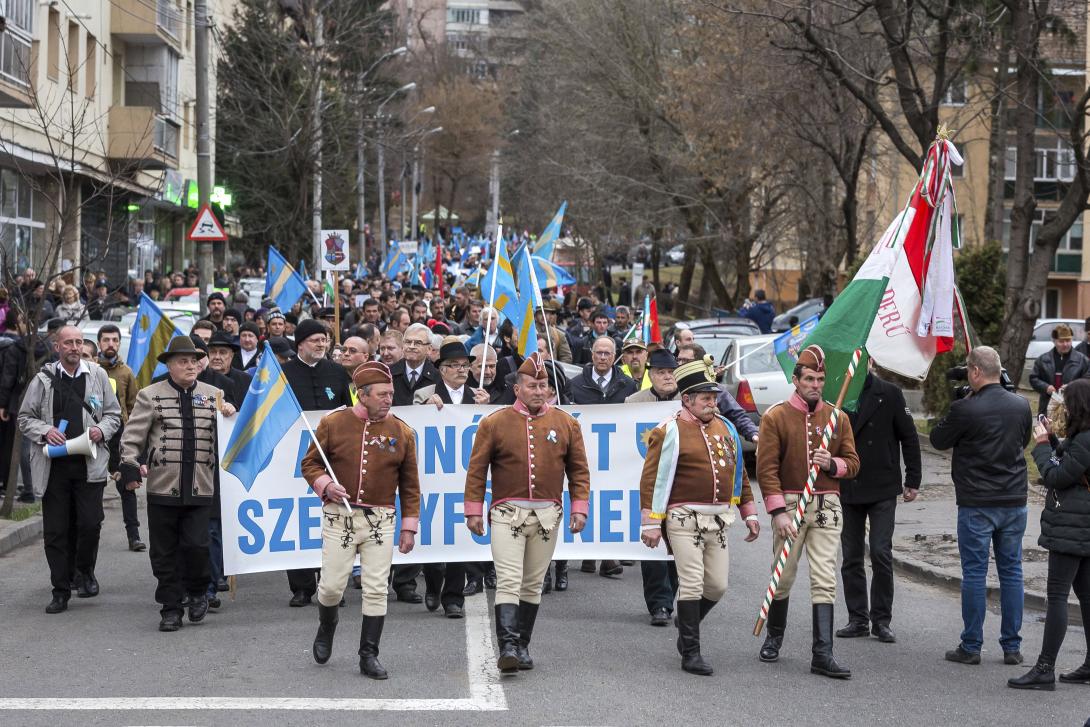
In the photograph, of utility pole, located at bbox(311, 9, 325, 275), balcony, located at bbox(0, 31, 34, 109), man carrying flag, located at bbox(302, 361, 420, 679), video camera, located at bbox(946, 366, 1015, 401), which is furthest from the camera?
utility pole, located at bbox(311, 9, 325, 275)

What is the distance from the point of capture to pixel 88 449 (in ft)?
33.4

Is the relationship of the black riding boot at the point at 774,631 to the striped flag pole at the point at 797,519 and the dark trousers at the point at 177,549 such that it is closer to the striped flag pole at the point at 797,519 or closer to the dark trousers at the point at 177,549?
the striped flag pole at the point at 797,519

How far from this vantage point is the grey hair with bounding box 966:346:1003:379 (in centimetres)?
880

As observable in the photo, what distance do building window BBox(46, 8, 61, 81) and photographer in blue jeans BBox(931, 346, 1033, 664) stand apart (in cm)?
2409

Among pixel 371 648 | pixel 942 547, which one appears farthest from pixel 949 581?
pixel 371 648

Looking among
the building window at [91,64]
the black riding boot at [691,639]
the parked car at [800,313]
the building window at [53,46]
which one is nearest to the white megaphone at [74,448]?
the black riding boot at [691,639]

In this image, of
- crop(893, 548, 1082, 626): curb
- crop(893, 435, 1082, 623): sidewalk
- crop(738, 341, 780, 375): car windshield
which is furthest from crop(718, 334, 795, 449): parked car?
crop(893, 548, 1082, 626): curb

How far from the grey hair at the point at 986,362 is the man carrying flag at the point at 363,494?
350 cm

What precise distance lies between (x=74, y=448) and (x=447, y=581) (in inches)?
110

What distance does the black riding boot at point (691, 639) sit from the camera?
823cm

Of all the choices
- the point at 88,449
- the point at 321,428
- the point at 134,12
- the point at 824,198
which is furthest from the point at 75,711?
the point at 134,12

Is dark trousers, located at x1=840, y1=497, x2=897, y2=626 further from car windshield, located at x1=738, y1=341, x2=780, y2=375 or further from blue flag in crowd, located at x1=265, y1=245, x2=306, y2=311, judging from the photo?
blue flag in crowd, located at x1=265, y1=245, x2=306, y2=311

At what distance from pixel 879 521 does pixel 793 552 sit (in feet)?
4.24

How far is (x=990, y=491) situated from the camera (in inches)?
344
